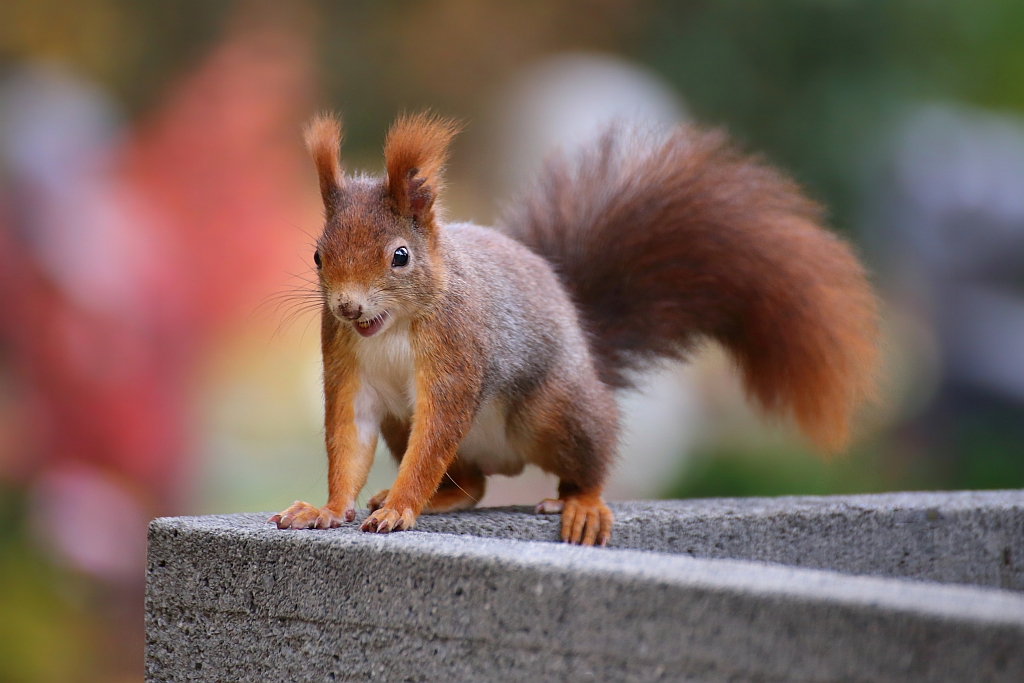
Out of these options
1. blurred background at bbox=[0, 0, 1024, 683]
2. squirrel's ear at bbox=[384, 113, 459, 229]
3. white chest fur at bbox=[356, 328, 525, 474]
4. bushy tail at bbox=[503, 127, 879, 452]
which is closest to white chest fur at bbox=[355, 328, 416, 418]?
white chest fur at bbox=[356, 328, 525, 474]

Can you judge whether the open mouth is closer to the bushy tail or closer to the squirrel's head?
the squirrel's head

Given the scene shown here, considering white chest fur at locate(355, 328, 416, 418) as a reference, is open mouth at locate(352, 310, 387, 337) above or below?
above

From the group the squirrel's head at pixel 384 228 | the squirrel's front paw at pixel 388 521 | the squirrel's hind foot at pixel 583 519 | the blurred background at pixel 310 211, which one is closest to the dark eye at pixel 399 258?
the squirrel's head at pixel 384 228

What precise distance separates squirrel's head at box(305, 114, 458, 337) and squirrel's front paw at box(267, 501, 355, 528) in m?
0.17

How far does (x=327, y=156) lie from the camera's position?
1071 mm

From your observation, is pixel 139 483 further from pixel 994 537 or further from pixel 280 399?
pixel 994 537

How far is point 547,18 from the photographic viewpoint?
307cm

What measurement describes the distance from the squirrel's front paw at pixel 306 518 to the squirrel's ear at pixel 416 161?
0.94 ft

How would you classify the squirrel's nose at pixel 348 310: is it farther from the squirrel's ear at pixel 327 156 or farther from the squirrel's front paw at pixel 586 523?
the squirrel's front paw at pixel 586 523

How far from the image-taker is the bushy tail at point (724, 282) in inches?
51.9

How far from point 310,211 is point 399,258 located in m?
1.62

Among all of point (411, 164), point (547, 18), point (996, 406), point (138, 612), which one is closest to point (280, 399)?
point (138, 612)

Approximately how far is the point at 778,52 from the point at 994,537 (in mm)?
2291

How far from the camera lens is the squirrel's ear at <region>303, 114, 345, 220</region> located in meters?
1.06
